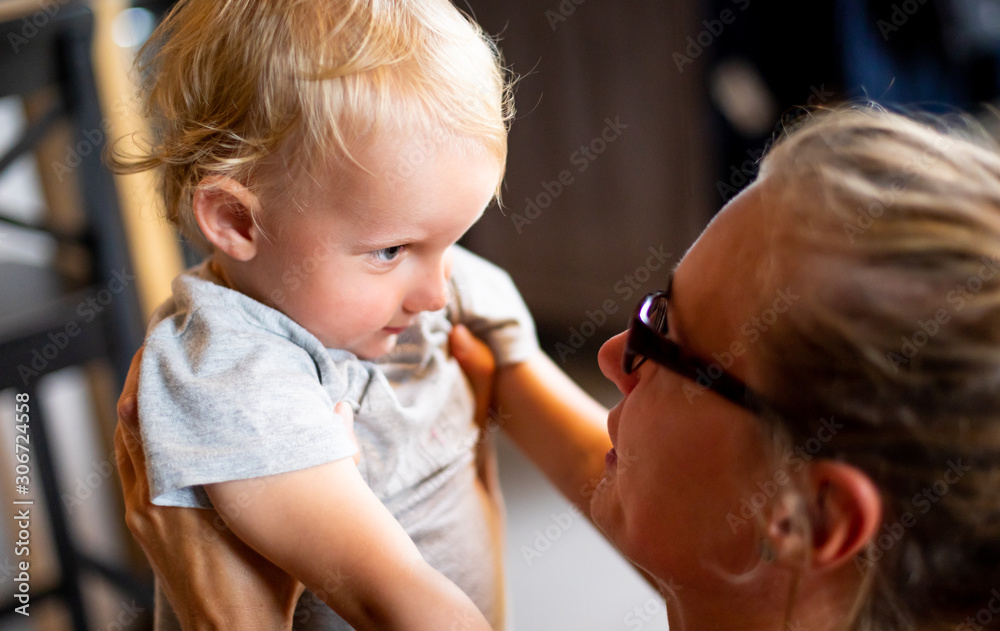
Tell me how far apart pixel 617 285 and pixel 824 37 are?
118 centimetres

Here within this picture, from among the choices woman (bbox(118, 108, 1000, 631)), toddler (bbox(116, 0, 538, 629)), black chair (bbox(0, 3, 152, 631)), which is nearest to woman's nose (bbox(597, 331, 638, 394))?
woman (bbox(118, 108, 1000, 631))

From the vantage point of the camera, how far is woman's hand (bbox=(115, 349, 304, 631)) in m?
0.78

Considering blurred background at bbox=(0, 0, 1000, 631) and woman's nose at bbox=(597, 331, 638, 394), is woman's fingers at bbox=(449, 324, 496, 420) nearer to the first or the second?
woman's nose at bbox=(597, 331, 638, 394)

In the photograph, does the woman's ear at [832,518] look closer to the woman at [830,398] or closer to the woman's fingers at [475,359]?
the woman at [830,398]

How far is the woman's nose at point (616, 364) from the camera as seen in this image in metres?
0.75

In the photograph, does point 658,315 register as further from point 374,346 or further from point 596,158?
point 596,158

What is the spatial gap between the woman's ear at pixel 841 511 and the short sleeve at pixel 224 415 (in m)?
0.41

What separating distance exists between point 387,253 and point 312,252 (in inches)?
2.9

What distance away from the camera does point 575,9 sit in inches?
107

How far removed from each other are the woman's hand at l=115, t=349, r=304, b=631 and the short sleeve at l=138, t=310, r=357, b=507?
57 millimetres

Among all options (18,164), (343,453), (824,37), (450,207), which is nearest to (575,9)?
(824,37)

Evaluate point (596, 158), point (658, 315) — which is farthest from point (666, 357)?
point (596, 158)

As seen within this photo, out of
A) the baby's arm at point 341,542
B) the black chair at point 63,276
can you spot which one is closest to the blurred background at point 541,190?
the black chair at point 63,276

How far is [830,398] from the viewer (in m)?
0.54
